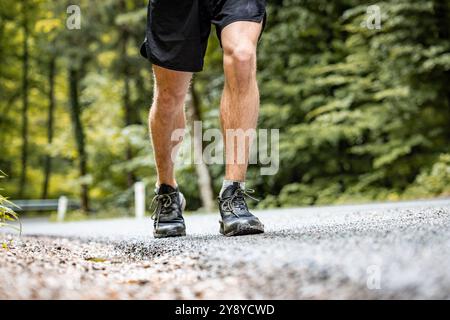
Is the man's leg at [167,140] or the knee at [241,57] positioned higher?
the knee at [241,57]

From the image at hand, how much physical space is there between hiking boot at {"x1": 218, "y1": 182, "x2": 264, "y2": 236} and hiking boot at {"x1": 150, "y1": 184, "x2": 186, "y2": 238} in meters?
0.39

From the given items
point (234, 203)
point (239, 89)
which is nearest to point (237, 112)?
point (239, 89)

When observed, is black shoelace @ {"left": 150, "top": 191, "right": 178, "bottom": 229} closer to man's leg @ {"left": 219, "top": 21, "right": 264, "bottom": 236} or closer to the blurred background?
man's leg @ {"left": 219, "top": 21, "right": 264, "bottom": 236}

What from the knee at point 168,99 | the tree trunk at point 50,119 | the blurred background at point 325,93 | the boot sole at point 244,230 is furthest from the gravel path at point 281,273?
the tree trunk at point 50,119

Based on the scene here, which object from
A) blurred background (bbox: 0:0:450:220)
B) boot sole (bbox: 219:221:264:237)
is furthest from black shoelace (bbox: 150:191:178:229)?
blurred background (bbox: 0:0:450:220)

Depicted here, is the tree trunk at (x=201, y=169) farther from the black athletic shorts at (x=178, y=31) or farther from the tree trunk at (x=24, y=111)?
the tree trunk at (x=24, y=111)

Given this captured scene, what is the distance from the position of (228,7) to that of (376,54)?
718 cm

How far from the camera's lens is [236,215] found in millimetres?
2363

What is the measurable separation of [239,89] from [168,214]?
82cm

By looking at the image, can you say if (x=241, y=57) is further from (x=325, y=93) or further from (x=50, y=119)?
(x=50, y=119)

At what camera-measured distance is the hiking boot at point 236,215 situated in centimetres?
232

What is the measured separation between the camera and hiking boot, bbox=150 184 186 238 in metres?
2.75
